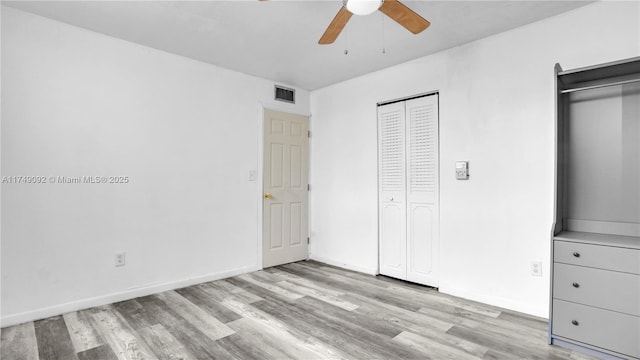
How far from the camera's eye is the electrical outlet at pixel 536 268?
279 cm

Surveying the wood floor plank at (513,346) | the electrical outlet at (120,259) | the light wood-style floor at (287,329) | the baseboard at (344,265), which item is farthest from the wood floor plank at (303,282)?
the electrical outlet at (120,259)

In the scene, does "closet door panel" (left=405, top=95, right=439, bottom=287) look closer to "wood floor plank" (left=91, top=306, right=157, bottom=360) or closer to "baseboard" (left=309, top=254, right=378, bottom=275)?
"baseboard" (left=309, top=254, right=378, bottom=275)

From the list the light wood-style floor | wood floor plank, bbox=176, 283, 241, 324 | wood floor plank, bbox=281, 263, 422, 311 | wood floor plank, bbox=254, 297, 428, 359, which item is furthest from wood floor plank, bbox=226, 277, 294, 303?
wood floor plank, bbox=281, 263, 422, 311

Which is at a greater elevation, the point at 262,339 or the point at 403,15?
the point at 403,15

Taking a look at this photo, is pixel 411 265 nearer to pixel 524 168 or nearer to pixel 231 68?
pixel 524 168

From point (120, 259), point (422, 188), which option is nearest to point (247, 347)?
point (120, 259)

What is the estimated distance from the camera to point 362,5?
1.78 m

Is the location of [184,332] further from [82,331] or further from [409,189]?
[409,189]

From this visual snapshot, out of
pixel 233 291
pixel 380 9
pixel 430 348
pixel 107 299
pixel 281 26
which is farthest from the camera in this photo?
pixel 233 291

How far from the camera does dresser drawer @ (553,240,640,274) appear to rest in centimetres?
206

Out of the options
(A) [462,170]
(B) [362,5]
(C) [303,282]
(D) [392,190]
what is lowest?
(C) [303,282]

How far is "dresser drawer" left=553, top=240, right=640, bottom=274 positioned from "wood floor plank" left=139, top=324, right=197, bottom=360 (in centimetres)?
266

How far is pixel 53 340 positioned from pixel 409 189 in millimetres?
3475

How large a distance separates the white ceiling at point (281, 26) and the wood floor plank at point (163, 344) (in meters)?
2.58
